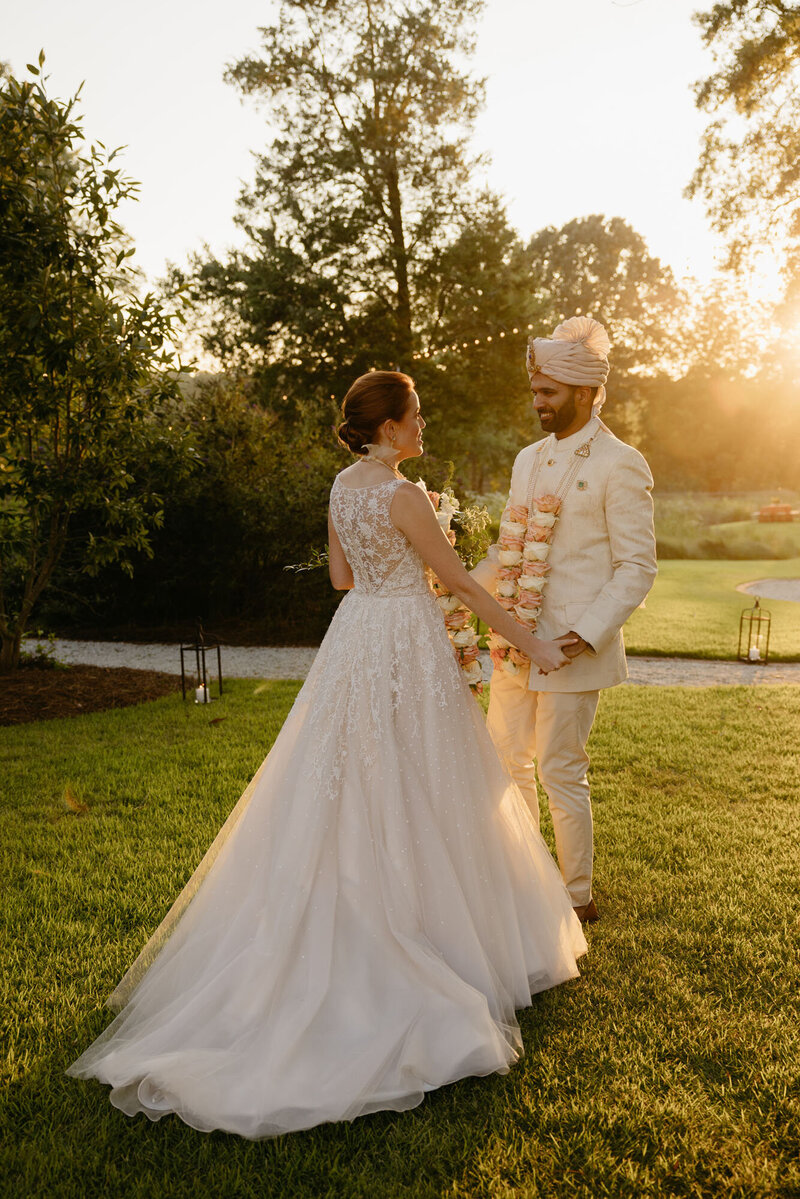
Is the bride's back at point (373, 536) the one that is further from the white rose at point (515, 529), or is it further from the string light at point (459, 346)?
the string light at point (459, 346)

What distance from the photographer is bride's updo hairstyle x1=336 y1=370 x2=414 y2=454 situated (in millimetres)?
3131

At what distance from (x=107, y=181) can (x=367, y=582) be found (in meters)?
5.74

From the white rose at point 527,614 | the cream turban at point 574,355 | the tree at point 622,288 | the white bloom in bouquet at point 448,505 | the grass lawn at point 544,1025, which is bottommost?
the grass lawn at point 544,1025

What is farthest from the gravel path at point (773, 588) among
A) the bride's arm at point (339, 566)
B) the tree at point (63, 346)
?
the bride's arm at point (339, 566)

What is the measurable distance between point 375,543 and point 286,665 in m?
7.69

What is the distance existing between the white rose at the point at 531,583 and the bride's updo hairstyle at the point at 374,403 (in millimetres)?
863

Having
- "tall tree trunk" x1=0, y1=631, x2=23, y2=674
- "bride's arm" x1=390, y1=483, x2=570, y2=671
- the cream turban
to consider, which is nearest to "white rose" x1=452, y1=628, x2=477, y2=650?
"bride's arm" x1=390, y1=483, x2=570, y2=671

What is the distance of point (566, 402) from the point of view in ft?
11.7

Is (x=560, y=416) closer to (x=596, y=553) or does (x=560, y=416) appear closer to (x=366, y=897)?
(x=596, y=553)

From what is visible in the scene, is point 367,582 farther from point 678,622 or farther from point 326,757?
point 678,622

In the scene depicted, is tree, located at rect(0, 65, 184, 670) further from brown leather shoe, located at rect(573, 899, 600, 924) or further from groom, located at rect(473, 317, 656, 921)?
brown leather shoe, located at rect(573, 899, 600, 924)

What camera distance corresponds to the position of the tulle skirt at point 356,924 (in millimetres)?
2541

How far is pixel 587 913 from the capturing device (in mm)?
3801

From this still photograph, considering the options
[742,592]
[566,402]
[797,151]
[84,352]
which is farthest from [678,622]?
[566,402]
